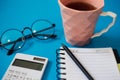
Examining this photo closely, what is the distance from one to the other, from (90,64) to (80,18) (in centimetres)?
13

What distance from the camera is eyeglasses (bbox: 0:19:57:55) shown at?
22.7 inches

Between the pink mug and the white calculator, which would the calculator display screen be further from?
the pink mug

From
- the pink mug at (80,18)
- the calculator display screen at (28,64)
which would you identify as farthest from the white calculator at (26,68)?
the pink mug at (80,18)

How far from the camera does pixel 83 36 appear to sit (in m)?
0.54

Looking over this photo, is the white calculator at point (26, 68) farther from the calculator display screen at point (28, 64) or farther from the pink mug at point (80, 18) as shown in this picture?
the pink mug at point (80, 18)

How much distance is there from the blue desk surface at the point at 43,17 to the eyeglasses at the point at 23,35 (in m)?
0.02

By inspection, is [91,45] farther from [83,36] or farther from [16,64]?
[16,64]

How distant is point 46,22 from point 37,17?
0.05 m

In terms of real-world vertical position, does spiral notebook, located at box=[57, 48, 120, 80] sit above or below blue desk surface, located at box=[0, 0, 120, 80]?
below

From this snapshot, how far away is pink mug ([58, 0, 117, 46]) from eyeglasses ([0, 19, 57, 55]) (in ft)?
0.25

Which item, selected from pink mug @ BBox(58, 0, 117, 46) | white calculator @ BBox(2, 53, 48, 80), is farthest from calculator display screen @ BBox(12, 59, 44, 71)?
pink mug @ BBox(58, 0, 117, 46)

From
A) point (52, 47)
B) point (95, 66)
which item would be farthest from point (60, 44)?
point (95, 66)

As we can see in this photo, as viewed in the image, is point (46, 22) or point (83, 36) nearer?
point (83, 36)

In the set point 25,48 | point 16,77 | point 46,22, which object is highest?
point 46,22
